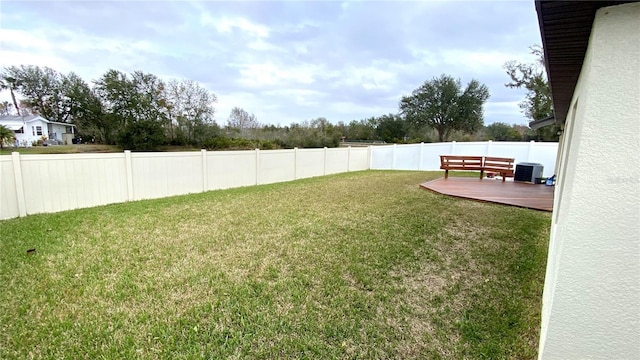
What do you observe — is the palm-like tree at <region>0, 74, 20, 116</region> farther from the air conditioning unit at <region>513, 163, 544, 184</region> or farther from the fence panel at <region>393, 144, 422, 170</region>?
the air conditioning unit at <region>513, 163, 544, 184</region>

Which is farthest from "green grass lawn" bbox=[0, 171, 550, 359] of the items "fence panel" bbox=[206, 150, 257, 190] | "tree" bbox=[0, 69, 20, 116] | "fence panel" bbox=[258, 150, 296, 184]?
"tree" bbox=[0, 69, 20, 116]

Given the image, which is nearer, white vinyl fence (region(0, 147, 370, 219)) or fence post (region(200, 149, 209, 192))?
white vinyl fence (region(0, 147, 370, 219))

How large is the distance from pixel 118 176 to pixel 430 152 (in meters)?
15.0

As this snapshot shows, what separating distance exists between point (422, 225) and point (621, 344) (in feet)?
11.6

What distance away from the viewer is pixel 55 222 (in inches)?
212

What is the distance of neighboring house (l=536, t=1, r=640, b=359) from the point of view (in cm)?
155

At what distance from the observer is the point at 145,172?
776cm

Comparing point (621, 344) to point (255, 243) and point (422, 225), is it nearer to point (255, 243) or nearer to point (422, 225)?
point (422, 225)

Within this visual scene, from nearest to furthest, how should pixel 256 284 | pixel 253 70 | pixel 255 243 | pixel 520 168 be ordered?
pixel 256 284, pixel 255 243, pixel 520 168, pixel 253 70

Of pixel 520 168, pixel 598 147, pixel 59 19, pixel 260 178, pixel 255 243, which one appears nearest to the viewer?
pixel 598 147

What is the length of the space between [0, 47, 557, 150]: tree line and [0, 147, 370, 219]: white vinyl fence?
52.1ft

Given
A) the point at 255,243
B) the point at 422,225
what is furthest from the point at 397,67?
the point at 255,243

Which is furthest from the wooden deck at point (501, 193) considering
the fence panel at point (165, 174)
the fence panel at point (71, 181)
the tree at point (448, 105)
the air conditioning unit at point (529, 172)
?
the tree at point (448, 105)

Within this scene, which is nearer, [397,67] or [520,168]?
[520,168]
